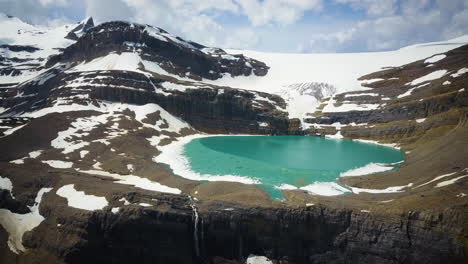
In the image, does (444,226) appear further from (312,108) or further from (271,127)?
(312,108)

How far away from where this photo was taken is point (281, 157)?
260ft

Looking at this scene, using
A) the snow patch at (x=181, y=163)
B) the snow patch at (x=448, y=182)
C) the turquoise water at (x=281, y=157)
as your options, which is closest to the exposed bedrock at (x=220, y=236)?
the turquoise water at (x=281, y=157)

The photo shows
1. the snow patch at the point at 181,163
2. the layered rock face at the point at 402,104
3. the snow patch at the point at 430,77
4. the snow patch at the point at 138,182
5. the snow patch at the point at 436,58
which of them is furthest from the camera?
the snow patch at the point at 436,58

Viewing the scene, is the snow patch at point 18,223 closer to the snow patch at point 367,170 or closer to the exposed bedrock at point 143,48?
the snow patch at point 367,170

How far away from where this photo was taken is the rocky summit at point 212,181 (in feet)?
133

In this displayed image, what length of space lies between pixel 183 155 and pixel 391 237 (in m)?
49.6

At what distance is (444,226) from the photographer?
36.1 m

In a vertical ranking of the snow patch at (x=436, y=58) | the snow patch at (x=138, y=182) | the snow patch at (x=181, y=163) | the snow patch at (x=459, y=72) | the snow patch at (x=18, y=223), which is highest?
the snow patch at (x=436, y=58)

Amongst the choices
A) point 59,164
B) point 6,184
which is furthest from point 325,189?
point 6,184

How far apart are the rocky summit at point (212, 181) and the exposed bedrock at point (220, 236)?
0.12 m

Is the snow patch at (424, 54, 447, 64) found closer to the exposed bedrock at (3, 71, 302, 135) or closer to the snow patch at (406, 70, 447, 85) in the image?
the snow patch at (406, 70, 447, 85)

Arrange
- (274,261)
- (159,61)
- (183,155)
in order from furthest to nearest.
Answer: (159,61) < (183,155) < (274,261)

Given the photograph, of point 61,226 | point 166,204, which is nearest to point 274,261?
point 166,204

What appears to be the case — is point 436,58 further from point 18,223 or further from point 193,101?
point 18,223
